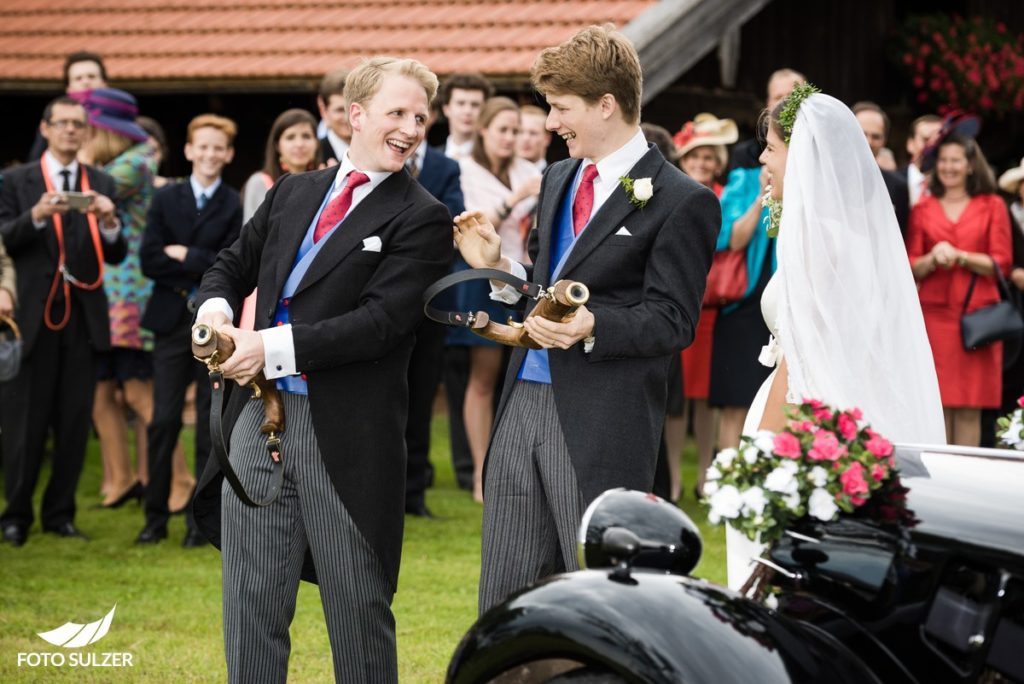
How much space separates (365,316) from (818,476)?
1570 millimetres

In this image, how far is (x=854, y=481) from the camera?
3242mm

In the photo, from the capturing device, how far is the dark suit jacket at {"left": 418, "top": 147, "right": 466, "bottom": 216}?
891 centimetres

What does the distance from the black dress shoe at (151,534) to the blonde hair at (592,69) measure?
4777 mm

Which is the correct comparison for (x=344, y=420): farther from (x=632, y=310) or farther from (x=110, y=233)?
(x=110, y=233)

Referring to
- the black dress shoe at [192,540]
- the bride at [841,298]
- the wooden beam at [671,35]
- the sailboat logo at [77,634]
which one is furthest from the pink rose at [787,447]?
the wooden beam at [671,35]

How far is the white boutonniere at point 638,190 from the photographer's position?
4.23 m

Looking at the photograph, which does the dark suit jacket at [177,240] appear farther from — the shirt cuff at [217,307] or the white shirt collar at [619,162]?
the white shirt collar at [619,162]

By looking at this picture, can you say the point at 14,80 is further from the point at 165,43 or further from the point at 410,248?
the point at 410,248

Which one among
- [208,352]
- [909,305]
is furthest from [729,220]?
[208,352]

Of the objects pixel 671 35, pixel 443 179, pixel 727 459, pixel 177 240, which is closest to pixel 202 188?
pixel 177 240

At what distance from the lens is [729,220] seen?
928 cm

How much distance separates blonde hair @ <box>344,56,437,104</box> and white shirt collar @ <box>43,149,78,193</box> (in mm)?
4511

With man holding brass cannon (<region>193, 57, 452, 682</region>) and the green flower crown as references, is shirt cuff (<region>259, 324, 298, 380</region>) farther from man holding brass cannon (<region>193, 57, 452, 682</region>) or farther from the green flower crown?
the green flower crown

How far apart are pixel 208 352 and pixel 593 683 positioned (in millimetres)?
1551
